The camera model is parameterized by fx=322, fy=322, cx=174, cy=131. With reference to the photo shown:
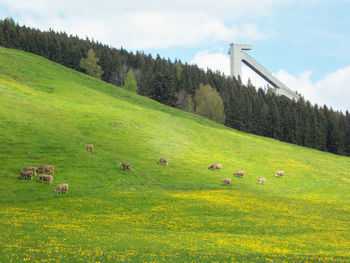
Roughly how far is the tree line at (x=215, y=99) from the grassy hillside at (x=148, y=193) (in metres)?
58.6

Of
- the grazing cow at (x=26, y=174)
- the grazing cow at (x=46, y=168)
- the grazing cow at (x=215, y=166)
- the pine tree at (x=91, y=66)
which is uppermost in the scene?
the pine tree at (x=91, y=66)

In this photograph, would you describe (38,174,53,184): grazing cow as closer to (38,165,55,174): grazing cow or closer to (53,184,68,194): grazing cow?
(38,165,55,174): grazing cow

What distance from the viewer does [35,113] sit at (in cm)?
6700

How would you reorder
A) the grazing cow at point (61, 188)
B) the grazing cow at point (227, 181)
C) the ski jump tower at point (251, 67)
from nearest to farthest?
the grazing cow at point (61, 188) < the grazing cow at point (227, 181) < the ski jump tower at point (251, 67)

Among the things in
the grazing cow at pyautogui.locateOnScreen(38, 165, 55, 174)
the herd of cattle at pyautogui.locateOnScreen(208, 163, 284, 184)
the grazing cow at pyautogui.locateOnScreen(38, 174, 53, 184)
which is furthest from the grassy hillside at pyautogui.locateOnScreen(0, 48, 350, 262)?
the herd of cattle at pyautogui.locateOnScreen(208, 163, 284, 184)

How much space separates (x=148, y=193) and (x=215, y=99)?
118 m

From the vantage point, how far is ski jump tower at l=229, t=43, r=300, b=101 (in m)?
182

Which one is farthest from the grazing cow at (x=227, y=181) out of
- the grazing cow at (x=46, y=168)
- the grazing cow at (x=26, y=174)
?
the grazing cow at (x=26, y=174)

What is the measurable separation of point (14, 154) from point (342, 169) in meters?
73.5

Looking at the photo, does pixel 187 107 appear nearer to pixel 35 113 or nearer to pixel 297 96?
pixel 297 96

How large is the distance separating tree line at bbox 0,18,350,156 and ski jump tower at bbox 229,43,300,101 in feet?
44.4

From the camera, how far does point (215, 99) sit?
506ft

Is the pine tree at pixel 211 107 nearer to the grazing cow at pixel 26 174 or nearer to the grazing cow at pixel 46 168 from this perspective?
the grazing cow at pixel 46 168

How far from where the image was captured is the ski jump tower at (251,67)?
7156 inches
